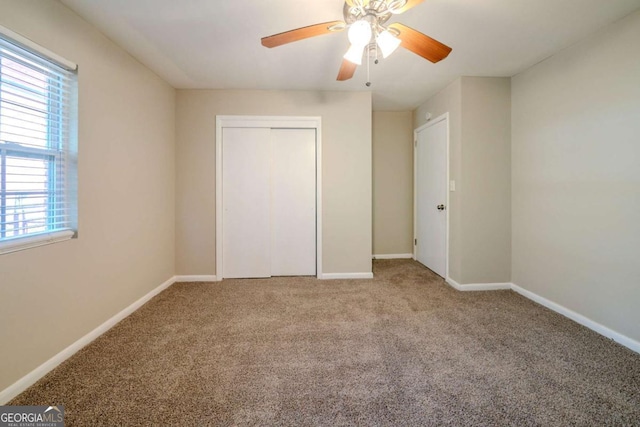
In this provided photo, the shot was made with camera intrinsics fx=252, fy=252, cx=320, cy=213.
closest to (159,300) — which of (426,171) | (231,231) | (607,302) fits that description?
(231,231)

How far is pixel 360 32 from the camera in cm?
143

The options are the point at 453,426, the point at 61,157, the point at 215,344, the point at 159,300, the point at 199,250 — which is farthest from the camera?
the point at 199,250

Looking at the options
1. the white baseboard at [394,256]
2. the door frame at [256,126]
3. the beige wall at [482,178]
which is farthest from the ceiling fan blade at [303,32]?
the white baseboard at [394,256]

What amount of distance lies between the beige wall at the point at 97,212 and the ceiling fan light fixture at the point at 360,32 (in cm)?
191

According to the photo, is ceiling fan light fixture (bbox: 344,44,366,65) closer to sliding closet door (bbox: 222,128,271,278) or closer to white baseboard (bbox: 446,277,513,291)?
sliding closet door (bbox: 222,128,271,278)

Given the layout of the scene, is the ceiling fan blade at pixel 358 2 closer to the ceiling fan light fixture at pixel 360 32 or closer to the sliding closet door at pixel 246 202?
the ceiling fan light fixture at pixel 360 32

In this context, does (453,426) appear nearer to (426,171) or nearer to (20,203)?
(20,203)

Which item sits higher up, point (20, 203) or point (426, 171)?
point (426, 171)

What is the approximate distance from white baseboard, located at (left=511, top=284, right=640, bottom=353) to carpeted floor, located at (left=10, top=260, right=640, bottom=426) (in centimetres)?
8

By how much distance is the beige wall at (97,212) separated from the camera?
1452mm

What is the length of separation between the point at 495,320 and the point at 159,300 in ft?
10.6

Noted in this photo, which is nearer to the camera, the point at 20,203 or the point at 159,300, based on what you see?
the point at 20,203

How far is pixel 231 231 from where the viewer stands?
3.25 meters

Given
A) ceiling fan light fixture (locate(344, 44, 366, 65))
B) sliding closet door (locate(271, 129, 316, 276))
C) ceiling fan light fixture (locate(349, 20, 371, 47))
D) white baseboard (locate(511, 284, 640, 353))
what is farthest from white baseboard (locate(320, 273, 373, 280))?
ceiling fan light fixture (locate(349, 20, 371, 47))
